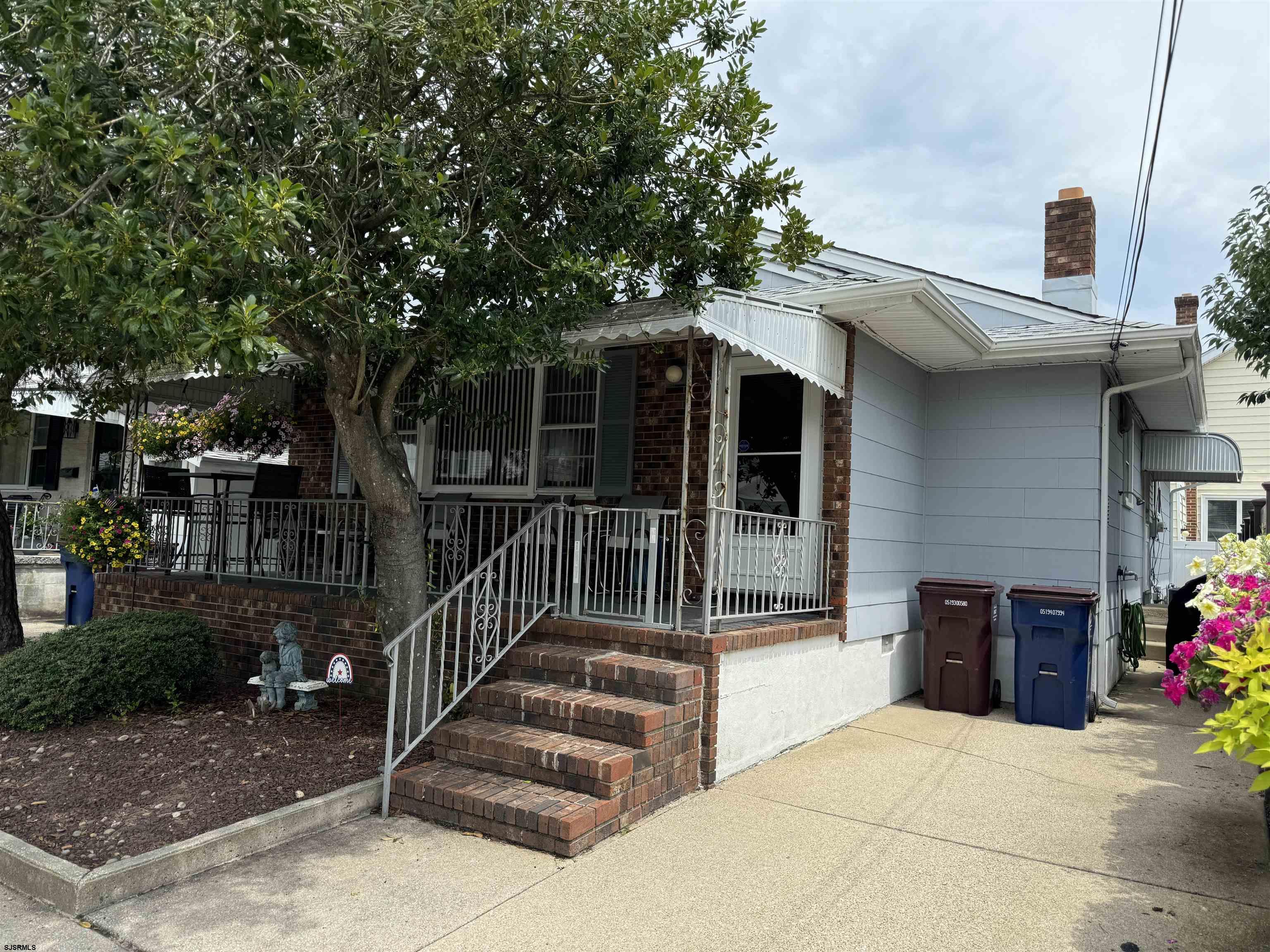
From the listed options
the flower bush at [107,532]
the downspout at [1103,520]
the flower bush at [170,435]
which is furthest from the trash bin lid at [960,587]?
the flower bush at [107,532]

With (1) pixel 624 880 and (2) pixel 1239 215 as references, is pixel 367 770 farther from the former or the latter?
(2) pixel 1239 215

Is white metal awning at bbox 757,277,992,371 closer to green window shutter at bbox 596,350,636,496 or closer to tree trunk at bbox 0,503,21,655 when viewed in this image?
green window shutter at bbox 596,350,636,496

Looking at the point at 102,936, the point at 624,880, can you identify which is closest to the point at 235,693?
the point at 102,936

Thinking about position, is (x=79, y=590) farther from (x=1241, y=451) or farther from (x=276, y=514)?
(x=1241, y=451)

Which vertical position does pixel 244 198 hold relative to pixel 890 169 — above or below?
below

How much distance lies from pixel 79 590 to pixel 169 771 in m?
5.44

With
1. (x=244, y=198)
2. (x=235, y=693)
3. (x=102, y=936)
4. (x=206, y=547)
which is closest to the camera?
(x=102, y=936)

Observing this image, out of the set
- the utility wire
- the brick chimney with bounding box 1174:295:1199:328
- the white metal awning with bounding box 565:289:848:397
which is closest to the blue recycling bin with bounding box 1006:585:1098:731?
the utility wire

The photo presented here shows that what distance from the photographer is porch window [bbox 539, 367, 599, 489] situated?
8016mm

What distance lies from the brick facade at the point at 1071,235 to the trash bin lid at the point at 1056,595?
4334mm

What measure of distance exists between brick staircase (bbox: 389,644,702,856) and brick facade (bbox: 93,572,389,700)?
1.52 meters

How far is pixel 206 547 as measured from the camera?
8.45 metres

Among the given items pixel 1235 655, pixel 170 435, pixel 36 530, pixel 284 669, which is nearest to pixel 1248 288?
pixel 1235 655

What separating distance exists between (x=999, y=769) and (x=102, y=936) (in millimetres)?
5088
